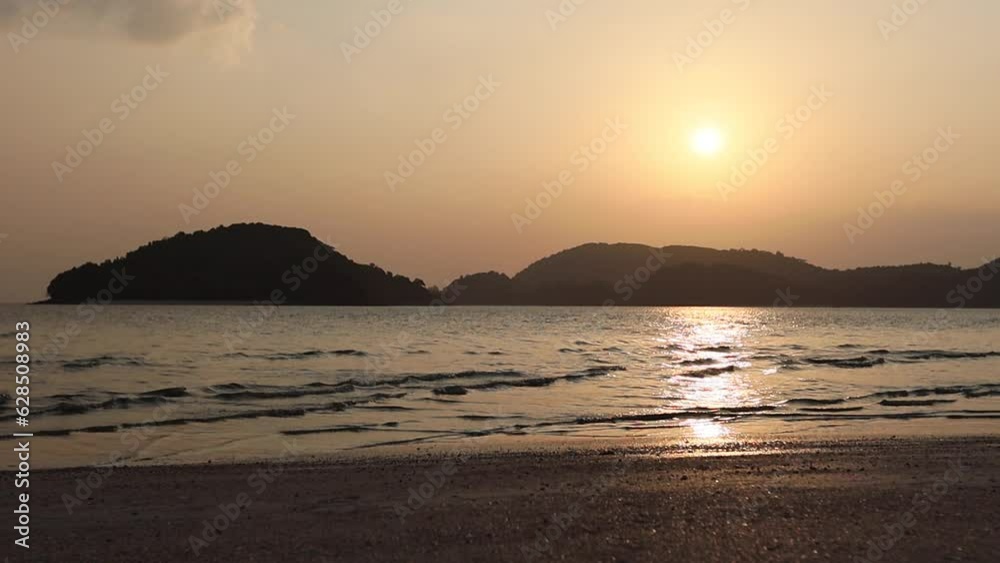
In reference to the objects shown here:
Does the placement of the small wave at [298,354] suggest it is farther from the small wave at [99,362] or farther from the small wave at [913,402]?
the small wave at [913,402]

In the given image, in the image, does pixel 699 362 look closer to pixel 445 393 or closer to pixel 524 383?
pixel 524 383

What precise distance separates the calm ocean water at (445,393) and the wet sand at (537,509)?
163 inches

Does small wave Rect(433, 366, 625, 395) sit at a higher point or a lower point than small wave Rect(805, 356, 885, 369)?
higher

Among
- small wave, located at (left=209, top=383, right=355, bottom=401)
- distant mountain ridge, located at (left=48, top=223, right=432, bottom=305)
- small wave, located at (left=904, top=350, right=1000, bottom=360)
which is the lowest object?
small wave, located at (left=904, top=350, right=1000, bottom=360)

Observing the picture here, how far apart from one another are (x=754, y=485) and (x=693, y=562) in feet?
15.3

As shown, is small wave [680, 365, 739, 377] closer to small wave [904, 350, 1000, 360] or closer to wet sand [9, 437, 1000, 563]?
small wave [904, 350, 1000, 360]

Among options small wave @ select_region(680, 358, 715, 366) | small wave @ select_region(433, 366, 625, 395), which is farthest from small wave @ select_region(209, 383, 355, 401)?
small wave @ select_region(680, 358, 715, 366)

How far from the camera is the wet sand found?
377 inches

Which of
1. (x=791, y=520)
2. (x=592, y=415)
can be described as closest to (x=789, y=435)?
(x=592, y=415)

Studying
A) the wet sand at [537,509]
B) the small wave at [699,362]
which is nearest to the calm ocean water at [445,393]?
the small wave at [699,362]

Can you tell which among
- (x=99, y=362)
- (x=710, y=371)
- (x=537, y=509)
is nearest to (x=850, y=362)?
(x=710, y=371)

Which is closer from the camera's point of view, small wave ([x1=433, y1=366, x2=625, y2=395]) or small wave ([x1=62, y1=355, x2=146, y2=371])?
small wave ([x1=433, y1=366, x2=625, y2=395])

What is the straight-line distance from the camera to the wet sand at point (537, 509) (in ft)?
31.4

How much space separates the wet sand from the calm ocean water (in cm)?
415
